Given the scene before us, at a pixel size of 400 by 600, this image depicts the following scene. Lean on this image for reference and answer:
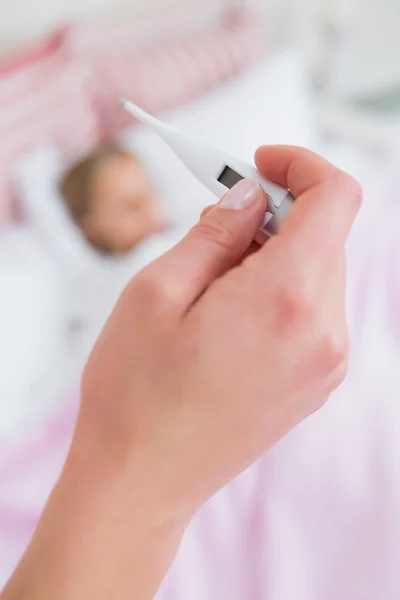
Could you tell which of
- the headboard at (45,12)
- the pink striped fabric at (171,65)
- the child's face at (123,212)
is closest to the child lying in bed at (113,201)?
Answer: the child's face at (123,212)

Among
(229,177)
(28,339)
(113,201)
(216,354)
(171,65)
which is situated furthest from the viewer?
(171,65)

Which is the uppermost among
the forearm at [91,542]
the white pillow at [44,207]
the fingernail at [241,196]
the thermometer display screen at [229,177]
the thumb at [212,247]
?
the white pillow at [44,207]

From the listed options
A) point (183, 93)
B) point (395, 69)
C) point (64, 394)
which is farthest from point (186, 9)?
point (64, 394)

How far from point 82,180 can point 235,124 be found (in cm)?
37

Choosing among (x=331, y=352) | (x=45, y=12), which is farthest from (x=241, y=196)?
(x=45, y=12)

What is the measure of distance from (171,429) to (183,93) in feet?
4.07

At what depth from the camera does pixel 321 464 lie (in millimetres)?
700

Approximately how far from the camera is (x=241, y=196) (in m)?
0.48

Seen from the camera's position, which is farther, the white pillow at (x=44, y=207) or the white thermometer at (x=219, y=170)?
the white pillow at (x=44, y=207)

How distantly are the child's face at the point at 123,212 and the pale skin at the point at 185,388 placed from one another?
88 cm

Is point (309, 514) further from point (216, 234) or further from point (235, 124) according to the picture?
point (235, 124)

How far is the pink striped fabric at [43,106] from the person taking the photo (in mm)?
1204

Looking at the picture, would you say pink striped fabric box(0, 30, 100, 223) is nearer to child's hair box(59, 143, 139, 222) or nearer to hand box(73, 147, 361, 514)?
child's hair box(59, 143, 139, 222)

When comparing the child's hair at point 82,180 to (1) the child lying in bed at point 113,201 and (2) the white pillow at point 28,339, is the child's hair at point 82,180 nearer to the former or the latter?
(1) the child lying in bed at point 113,201
